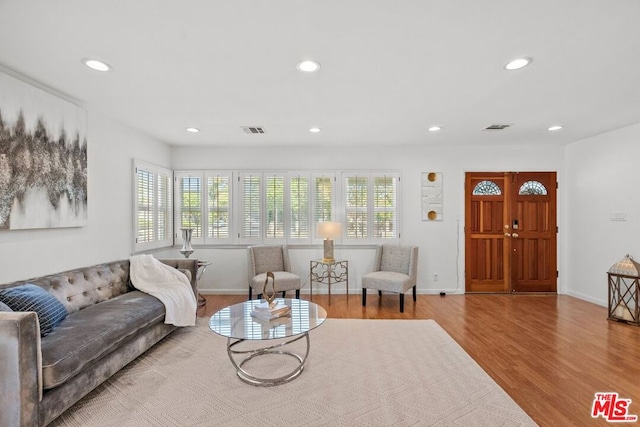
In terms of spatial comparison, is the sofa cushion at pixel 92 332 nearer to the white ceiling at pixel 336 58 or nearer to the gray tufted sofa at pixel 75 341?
the gray tufted sofa at pixel 75 341

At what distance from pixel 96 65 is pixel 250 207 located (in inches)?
117

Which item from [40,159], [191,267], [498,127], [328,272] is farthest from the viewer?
[328,272]

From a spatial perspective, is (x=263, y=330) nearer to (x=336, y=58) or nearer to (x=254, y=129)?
(x=336, y=58)

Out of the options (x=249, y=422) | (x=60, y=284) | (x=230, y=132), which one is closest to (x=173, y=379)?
(x=249, y=422)

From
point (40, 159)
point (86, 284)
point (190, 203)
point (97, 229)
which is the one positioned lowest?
point (86, 284)

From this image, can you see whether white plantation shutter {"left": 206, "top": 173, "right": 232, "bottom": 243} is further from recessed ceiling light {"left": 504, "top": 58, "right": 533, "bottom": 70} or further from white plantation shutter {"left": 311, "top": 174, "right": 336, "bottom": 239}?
recessed ceiling light {"left": 504, "top": 58, "right": 533, "bottom": 70}

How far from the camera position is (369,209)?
16.6 feet

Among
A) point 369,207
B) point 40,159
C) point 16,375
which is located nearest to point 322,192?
point 369,207

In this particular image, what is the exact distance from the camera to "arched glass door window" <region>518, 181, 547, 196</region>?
5.05 m

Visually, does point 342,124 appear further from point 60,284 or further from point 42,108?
point 60,284

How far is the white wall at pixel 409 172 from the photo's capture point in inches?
198

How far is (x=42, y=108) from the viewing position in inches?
106

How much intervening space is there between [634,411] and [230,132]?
15.5ft

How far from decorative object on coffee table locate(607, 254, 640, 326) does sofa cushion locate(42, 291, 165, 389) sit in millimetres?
5223
